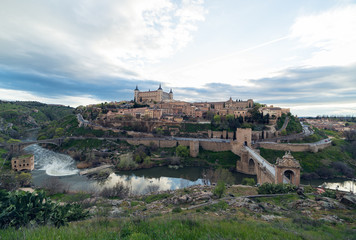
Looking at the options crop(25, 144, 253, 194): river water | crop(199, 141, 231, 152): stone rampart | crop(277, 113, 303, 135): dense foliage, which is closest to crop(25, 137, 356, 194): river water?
crop(25, 144, 253, 194): river water

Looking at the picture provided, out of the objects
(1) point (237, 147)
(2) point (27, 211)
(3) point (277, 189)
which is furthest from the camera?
(1) point (237, 147)

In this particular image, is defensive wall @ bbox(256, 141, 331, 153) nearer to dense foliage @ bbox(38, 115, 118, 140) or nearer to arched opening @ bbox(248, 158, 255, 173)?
arched opening @ bbox(248, 158, 255, 173)

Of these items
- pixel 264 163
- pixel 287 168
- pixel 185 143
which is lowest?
pixel 264 163

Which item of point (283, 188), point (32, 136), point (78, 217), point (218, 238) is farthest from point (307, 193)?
point (32, 136)

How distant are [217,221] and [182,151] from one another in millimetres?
27196

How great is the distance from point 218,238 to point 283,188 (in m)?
12.0

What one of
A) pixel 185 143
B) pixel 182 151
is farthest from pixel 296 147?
pixel 182 151

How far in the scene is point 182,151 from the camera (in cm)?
3234

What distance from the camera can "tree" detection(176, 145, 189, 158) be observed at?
105ft

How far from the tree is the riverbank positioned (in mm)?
17807

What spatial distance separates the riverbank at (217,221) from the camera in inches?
121

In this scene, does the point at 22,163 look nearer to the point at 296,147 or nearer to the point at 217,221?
the point at 217,221

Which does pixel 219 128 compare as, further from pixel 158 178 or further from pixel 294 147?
pixel 158 178

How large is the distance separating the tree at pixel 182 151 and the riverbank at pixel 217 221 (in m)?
17.8
